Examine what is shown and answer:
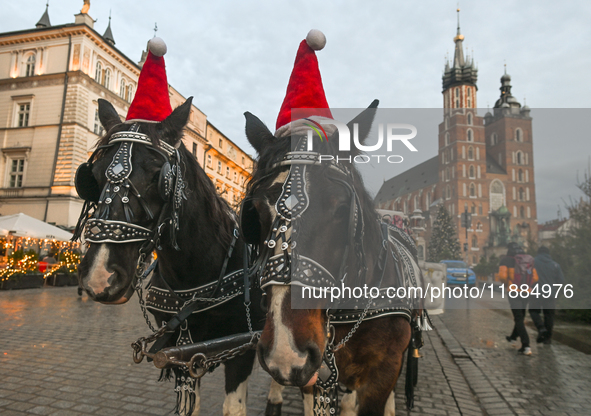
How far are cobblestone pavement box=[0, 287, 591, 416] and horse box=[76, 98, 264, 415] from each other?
162cm

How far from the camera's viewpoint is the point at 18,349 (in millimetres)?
5902

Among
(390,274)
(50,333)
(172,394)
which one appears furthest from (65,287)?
(390,274)

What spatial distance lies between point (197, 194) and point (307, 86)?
1034 mm

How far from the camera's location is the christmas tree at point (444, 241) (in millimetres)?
2550

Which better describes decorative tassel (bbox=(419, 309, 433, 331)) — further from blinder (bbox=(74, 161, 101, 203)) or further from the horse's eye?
blinder (bbox=(74, 161, 101, 203))

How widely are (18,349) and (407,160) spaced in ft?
20.9

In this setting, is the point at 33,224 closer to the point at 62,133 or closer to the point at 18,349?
the point at 18,349

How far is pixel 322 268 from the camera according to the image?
162 centimetres

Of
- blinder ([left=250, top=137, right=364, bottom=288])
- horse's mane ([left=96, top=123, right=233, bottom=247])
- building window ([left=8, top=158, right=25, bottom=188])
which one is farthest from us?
building window ([left=8, top=158, right=25, bottom=188])

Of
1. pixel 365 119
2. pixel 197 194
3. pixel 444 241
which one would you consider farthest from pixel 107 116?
pixel 444 241

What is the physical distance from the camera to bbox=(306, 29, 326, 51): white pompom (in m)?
2.37

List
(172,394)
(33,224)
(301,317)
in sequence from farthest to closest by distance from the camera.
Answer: (33,224) → (172,394) → (301,317)

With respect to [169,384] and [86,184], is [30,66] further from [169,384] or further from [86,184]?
[86,184]

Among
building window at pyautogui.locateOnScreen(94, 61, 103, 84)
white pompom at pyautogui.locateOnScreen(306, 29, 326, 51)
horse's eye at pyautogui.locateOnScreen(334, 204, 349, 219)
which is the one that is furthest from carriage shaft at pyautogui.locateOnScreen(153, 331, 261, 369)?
building window at pyautogui.locateOnScreen(94, 61, 103, 84)
